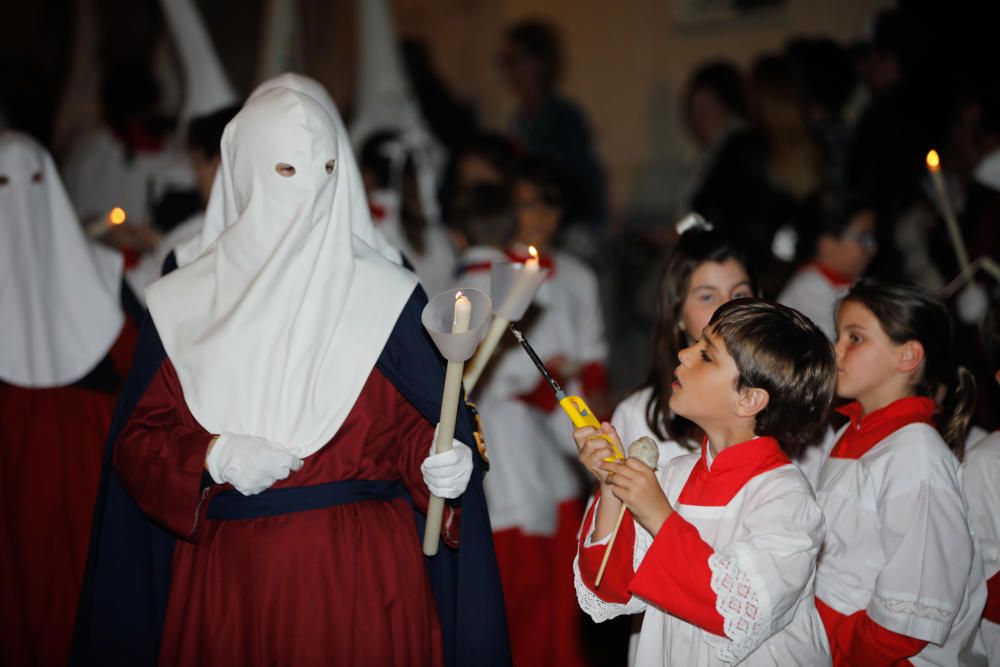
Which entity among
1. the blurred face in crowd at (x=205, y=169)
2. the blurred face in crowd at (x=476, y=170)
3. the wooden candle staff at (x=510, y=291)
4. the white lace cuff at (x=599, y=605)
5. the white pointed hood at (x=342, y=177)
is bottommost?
the white lace cuff at (x=599, y=605)

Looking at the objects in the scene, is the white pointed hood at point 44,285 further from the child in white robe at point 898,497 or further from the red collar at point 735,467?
the child in white robe at point 898,497

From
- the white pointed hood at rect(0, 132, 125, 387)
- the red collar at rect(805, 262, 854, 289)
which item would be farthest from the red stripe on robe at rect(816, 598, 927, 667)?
the white pointed hood at rect(0, 132, 125, 387)

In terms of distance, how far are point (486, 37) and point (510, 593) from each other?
285 inches

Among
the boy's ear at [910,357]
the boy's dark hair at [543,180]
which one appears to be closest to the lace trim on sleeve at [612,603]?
the boy's ear at [910,357]

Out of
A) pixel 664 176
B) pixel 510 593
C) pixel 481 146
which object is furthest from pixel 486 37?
pixel 510 593

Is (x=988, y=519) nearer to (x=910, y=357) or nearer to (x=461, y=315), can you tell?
(x=910, y=357)

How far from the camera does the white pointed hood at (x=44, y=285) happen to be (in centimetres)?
375

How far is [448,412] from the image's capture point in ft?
7.77

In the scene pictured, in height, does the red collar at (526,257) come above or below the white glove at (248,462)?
above

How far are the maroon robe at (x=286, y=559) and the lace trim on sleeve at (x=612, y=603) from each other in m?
0.54

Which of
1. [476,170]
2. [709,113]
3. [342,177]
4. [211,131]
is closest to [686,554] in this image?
[342,177]

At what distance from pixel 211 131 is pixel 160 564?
6.89 feet

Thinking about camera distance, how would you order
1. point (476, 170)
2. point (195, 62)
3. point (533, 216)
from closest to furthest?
1. point (533, 216)
2. point (195, 62)
3. point (476, 170)

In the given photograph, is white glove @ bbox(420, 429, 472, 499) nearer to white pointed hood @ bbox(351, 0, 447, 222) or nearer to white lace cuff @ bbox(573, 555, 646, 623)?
white lace cuff @ bbox(573, 555, 646, 623)
